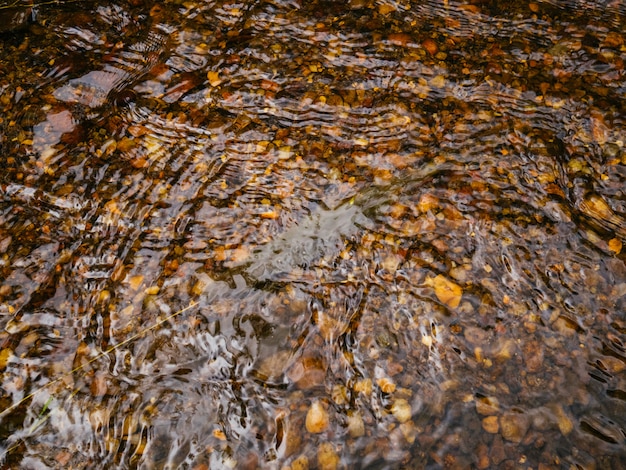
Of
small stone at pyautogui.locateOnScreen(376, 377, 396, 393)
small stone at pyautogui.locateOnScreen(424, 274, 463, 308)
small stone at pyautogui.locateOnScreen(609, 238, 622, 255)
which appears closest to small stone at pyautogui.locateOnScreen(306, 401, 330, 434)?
small stone at pyautogui.locateOnScreen(376, 377, 396, 393)

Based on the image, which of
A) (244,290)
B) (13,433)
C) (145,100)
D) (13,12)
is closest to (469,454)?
(244,290)

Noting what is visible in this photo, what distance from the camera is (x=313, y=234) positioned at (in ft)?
8.39

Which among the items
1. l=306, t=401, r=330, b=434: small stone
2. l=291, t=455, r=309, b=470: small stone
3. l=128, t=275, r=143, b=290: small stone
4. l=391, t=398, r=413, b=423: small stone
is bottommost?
l=291, t=455, r=309, b=470: small stone

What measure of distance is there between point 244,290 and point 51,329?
95 cm

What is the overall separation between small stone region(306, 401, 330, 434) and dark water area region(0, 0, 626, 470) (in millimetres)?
13

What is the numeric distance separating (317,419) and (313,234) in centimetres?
94

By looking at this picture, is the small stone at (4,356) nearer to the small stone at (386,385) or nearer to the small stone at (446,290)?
the small stone at (386,385)

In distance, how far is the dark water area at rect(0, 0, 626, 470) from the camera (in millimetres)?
2100

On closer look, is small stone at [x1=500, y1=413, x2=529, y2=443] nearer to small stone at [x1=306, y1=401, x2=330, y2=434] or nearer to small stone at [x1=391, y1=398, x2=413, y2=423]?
small stone at [x1=391, y1=398, x2=413, y2=423]

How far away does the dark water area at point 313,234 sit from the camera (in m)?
2.10

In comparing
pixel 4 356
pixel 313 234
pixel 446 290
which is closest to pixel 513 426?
pixel 446 290

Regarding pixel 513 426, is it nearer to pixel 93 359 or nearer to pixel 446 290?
pixel 446 290

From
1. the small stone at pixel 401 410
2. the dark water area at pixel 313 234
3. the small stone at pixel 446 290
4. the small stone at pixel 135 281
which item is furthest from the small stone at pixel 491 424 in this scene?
the small stone at pixel 135 281

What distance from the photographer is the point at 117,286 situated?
2416mm
